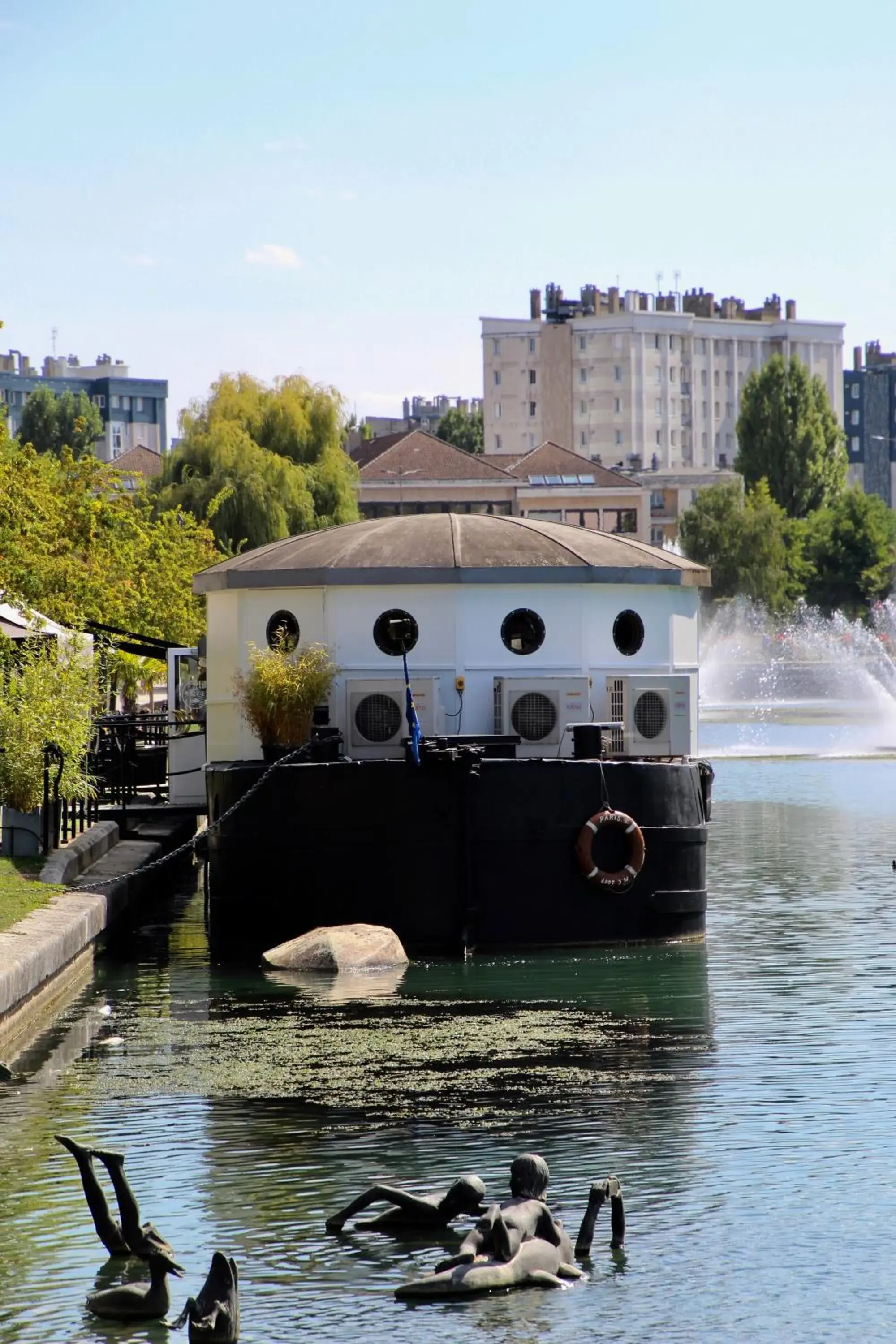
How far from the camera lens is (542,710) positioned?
2269cm

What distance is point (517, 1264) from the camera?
11.2 m

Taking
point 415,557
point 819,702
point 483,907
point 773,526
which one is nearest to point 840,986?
point 483,907

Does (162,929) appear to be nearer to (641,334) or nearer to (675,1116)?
(675,1116)

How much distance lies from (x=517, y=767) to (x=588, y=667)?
86.7 inches

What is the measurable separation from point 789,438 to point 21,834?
372 feet

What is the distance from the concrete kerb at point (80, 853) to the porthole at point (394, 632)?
4.30 metres

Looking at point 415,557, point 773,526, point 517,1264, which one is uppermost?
point 773,526

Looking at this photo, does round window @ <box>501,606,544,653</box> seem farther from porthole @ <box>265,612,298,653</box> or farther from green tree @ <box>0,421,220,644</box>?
green tree @ <box>0,421,220,644</box>

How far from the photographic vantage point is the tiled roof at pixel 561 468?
129 metres

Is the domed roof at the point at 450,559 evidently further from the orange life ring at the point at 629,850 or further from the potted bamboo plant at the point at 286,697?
the orange life ring at the point at 629,850

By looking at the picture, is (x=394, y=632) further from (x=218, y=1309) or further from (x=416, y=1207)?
(x=218, y=1309)

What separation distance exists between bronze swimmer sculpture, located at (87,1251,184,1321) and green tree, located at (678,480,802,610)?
356 feet

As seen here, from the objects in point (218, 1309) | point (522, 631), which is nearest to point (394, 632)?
point (522, 631)

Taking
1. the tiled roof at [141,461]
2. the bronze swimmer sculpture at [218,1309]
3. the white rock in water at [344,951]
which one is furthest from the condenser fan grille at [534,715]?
the tiled roof at [141,461]
